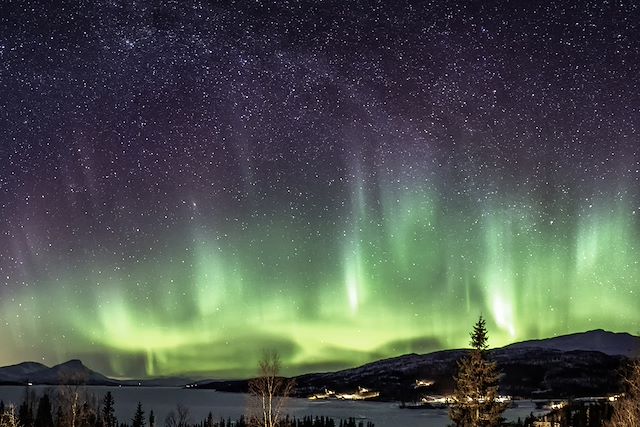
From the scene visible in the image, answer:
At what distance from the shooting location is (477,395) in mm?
36906

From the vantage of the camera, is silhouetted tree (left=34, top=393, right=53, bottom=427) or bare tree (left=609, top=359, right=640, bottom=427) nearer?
bare tree (left=609, top=359, right=640, bottom=427)

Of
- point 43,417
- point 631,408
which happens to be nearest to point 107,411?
point 43,417

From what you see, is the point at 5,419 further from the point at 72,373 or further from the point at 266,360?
the point at 266,360

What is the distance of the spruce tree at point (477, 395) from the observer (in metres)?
36.6

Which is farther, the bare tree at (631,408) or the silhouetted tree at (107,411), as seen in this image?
the silhouetted tree at (107,411)

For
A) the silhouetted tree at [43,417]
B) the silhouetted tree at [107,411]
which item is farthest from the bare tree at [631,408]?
the silhouetted tree at [43,417]

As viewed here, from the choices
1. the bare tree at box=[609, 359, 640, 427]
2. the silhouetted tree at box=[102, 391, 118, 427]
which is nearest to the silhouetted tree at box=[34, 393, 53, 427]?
the silhouetted tree at box=[102, 391, 118, 427]

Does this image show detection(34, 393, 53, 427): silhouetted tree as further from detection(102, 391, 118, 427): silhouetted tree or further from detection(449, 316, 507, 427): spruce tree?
detection(449, 316, 507, 427): spruce tree

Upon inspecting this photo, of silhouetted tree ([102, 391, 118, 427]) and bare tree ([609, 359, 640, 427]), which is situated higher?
bare tree ([609, 359, 640, 427])

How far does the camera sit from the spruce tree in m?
36.6

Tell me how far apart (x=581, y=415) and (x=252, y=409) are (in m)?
86.2

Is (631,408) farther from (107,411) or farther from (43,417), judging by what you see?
(43,417)

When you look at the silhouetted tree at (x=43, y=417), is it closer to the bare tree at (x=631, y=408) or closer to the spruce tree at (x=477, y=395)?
the spruce tree at (x=477, y=395)

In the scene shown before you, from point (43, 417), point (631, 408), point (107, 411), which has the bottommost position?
point (43, 417)
